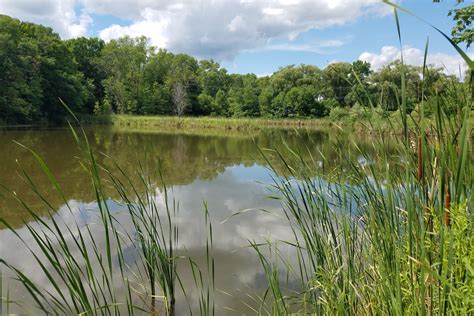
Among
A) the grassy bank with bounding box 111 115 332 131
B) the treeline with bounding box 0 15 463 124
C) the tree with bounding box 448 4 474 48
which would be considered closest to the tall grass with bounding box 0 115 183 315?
Result: the tree with bounding box 448 4 474 48

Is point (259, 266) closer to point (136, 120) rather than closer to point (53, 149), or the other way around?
point (53, 149)

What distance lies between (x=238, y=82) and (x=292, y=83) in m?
8.72

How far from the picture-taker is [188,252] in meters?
3.52

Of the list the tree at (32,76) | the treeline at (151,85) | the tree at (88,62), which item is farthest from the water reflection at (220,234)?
the tree at (88,62)

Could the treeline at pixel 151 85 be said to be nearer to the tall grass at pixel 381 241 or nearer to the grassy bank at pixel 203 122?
the grassy bank at pixel 203 122

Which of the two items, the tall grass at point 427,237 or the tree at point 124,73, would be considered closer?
the tall grass at point 427,237

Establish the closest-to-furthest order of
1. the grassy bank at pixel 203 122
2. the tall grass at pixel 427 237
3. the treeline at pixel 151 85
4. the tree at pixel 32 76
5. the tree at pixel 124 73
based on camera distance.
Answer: the tall grass at pixel 427 237
the tree at pixel 32 76
the treeline at pixel 151 85
the grassy bank at pixel 203 122
the tree at pixel 124 73

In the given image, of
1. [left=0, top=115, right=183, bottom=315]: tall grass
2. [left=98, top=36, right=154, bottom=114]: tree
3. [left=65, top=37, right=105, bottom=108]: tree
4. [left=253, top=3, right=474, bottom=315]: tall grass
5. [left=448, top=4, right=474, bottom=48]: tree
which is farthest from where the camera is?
[left=65, top=37, right=105, bottom=108]: tree

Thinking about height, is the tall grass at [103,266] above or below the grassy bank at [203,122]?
below

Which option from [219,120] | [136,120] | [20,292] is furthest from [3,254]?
[136,120]

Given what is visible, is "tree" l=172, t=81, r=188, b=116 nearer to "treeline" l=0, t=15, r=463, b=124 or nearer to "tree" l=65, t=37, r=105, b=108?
"treeline" l=0, t=15, r=463, b=124

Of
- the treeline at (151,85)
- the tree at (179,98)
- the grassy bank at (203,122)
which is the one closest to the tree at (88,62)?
the treeline at (151,85)

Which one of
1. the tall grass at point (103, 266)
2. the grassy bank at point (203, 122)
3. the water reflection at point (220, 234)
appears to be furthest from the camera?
the grassy bank at point (203, 122)

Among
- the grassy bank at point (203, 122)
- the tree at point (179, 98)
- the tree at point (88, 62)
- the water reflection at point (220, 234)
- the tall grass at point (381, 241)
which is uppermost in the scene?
the tree at point (88, 62)
